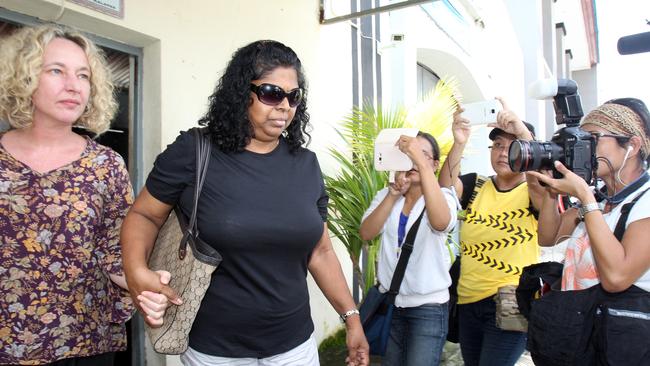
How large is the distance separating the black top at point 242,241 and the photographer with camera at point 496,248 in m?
1.31

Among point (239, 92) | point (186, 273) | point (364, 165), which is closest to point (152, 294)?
point (186, 273)

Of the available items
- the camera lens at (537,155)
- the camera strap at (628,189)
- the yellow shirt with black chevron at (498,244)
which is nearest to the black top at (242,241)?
the camera lens at (537,155)

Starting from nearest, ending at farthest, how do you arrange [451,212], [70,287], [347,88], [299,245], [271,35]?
[70,287], [299,245], [451,212], [271,35], [347,88]

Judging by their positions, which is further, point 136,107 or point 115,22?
point 136,107

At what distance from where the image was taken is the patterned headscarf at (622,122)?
6.05ft

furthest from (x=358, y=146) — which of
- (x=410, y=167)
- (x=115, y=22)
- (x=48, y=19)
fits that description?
(x=48, y=19)

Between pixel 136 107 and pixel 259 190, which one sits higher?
pixel 136 107

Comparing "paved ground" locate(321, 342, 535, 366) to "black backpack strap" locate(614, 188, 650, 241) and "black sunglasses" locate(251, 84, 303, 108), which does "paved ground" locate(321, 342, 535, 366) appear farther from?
"black sunglasses" locate(251, 84, 303, 108)

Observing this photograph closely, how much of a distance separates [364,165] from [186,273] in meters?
2.63

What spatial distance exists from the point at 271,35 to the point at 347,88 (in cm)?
131

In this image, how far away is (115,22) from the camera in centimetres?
270

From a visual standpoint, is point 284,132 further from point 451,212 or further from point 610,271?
point 610,271

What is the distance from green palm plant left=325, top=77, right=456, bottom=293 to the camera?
13.1 ft

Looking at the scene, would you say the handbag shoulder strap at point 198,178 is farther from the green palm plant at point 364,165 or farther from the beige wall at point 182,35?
the green palm plant at point 364,165
